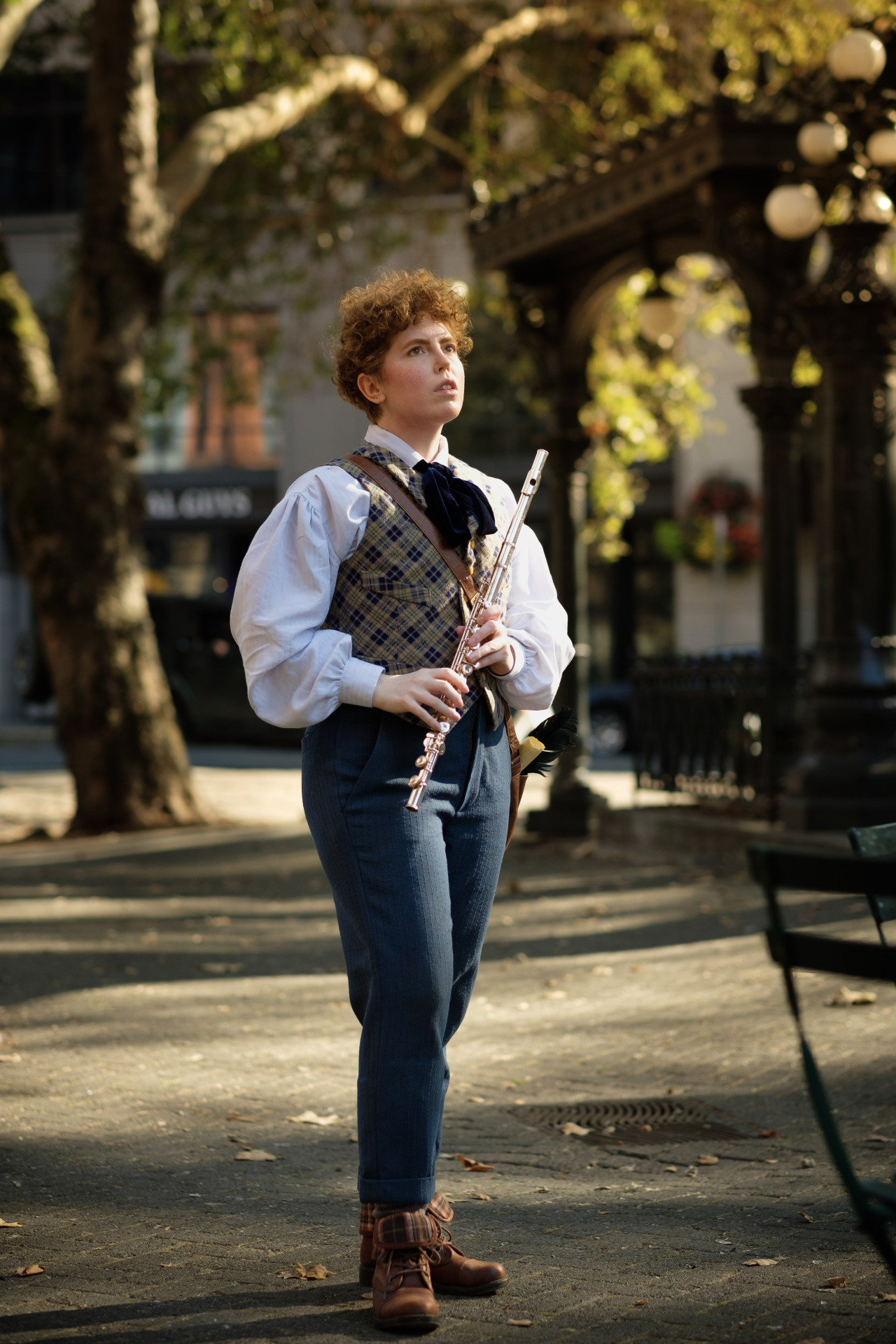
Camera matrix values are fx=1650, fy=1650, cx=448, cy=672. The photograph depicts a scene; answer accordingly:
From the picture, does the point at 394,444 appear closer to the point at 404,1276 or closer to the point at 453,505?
the point at 453,505

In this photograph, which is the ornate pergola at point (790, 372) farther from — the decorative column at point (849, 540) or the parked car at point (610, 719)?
the parked car at point (610, 719)

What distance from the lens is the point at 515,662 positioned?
11.3ft

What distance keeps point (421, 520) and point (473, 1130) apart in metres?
2.15

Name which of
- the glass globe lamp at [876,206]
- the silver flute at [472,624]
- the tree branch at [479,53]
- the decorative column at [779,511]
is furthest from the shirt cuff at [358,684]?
the tree branch at [479,53]

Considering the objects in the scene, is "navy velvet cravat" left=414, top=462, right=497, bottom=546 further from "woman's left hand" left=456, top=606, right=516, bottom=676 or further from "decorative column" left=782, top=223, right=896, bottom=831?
"decorative column" left=782, top=223, right=896, bottom=831

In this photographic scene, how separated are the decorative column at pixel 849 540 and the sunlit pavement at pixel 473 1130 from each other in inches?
48.0

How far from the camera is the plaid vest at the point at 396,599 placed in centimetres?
336

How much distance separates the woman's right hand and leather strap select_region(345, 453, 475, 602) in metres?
0.26

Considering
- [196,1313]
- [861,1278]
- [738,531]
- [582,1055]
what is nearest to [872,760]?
[582,1055]

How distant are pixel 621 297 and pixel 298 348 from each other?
13.9 ft

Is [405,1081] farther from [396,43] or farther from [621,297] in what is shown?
[396,43]

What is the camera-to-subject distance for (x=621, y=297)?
17.4 metres

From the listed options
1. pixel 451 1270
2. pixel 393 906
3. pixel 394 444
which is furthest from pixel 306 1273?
pixel 394 444

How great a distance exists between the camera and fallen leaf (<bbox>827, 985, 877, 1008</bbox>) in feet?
20.7
